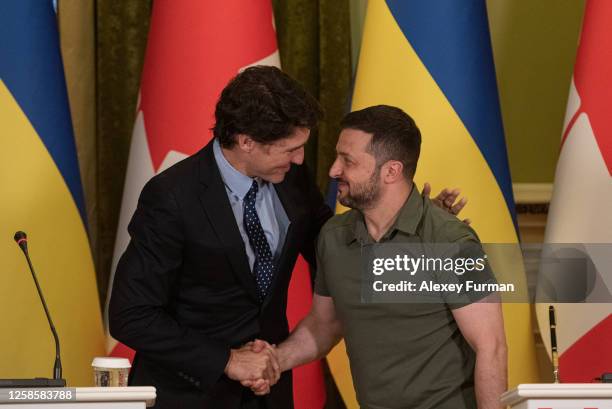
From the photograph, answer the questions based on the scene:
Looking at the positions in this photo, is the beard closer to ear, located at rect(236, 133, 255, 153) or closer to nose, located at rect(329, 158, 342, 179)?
nose, located at rect(329, 158, 342, 179)

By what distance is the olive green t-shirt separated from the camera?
2.43m

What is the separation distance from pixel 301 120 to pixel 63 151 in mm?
996

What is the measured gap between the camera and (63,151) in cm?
326

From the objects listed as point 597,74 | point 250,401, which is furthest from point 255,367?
point 597,74

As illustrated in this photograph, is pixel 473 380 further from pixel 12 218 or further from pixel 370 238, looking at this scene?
pixel 12 218

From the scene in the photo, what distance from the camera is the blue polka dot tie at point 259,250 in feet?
8.70

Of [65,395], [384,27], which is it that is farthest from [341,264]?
[384,27]

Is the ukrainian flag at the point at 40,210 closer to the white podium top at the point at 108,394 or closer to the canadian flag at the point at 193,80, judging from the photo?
the canadian flag at the point at 193,80

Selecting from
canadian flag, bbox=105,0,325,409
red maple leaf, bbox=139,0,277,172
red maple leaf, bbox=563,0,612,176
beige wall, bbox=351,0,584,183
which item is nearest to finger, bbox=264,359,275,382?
canadian flag, bbox=105,0,325,409

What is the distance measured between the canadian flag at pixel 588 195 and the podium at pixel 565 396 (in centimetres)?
104

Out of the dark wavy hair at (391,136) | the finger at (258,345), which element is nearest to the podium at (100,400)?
the finger at (258,345)

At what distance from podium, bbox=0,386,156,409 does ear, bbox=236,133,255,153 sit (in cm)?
77

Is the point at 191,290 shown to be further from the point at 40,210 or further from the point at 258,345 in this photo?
the point at 40,210

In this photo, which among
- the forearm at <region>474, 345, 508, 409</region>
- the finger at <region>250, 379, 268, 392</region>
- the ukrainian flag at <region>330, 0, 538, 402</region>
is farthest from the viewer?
the ukrainian flag at <region>330, 0, 538, 402</region>
